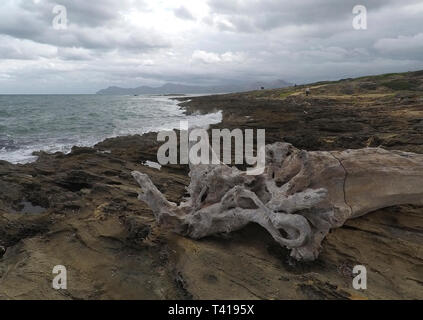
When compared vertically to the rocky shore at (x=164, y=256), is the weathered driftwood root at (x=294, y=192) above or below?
above

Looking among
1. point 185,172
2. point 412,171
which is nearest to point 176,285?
point 412,171

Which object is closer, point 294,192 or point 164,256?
point 164,256

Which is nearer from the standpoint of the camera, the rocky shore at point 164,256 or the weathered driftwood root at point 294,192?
the rocky shore at point 164,256

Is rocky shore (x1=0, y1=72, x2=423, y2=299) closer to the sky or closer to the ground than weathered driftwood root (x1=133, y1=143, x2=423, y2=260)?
closer to the ground

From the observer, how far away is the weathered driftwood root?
551 centimetres

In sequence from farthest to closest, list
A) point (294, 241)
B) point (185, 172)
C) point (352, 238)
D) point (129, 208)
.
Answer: point (185, 172)
point (129, 208)
point (352, 238)
point (294, 241)

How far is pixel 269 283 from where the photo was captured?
15.2 feet

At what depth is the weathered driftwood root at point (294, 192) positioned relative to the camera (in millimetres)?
5512

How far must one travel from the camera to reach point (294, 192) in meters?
5.89

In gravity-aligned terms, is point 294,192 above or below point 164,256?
above

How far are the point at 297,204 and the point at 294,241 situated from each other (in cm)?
58

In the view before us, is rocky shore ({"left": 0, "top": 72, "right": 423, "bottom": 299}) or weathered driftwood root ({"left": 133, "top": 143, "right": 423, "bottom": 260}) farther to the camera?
weathered driftwood root ({"left": 133, "top": 143, "right": 423, "bottom": 260})
